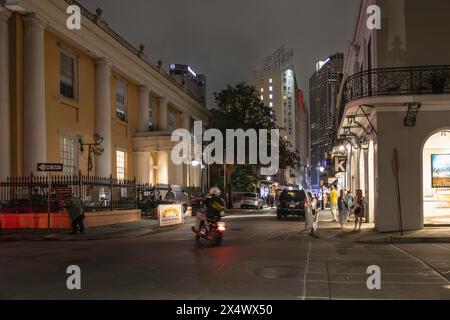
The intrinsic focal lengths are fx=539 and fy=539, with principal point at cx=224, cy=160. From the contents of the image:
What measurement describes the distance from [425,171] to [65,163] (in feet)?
57.9

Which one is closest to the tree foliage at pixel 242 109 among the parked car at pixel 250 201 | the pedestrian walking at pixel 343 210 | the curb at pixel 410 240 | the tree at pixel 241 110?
the tree at pixel 241 110

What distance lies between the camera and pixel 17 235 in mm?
20188

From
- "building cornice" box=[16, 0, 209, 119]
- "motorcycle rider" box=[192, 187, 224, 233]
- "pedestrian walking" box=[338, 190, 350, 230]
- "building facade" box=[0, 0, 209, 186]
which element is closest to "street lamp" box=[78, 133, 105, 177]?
"building facade" box=[0, 0, 209, 186]

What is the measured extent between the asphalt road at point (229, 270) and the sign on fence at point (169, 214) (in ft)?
24.4

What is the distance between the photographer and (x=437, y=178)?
21.3 meters

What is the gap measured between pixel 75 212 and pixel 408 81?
1337 cm

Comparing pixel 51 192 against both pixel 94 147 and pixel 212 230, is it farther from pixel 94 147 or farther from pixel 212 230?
pixel 212 230

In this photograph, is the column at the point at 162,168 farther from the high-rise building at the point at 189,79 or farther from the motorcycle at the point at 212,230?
the motorcycle at the point at 212,230

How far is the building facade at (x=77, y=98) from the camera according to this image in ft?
78.9

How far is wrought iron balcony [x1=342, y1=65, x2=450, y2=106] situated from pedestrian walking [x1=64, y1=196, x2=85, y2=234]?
11.5 meters

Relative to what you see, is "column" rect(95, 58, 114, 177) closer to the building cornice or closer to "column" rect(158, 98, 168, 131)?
the building cornice

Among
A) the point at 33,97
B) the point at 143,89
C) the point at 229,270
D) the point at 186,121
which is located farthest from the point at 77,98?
the point at 229,270
